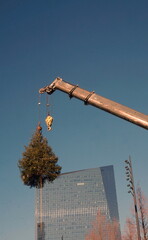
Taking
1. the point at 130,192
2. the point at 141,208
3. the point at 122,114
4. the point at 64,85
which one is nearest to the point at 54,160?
the point at 130,192

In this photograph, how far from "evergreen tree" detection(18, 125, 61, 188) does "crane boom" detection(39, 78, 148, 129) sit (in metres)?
12.5

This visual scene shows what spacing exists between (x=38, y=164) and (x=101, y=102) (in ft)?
50.2

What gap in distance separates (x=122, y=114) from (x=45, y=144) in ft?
56.7

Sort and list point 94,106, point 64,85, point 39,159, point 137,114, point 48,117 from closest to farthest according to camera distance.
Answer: point 137,114 < point 94,106 < point 64,85 < point 48,117 < point 39,159

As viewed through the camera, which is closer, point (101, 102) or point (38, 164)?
point (101, 102)

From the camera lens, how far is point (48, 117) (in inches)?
638

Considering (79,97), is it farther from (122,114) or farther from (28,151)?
(28,151)

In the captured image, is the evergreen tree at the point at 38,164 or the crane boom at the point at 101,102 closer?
the crane boom at the point at 101,102

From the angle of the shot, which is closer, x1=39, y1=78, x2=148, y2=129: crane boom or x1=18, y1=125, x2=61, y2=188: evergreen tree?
x1=39, y1=78, x2=148, y2=129: crane boom

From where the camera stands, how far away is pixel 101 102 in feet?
40.7

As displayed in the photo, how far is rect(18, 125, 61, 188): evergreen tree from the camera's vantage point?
2653 centimetres

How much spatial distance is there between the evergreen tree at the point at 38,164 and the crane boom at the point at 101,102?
12547 mm

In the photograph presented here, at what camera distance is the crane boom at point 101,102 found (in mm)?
11273

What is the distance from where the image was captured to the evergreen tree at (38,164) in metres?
26.5
